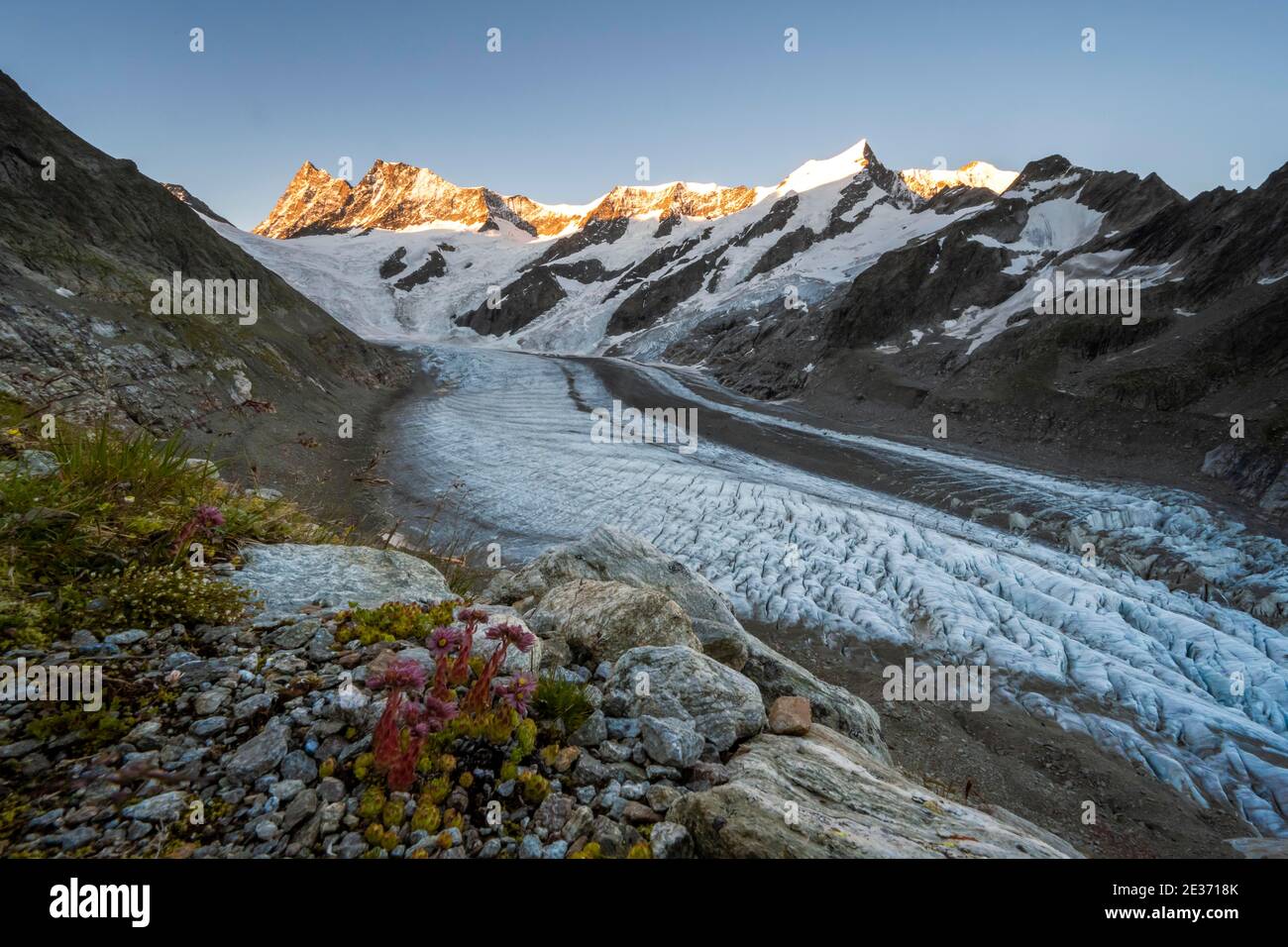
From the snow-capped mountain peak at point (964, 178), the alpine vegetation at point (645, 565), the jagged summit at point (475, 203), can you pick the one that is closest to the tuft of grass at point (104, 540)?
the alpine vegetation at point (645, 565)

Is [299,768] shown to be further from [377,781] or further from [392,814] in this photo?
[392,814]

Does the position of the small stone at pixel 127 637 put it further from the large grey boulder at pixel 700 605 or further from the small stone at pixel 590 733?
the large grey boulder at pixel 700 605

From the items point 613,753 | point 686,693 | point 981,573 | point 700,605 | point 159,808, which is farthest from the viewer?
point 981,573

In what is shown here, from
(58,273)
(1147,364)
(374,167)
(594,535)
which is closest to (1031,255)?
(1147,364)

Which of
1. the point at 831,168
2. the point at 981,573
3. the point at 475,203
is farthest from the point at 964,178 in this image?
the point at 981,573

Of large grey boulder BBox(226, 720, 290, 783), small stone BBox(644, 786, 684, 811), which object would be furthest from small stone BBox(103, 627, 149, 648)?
small stone BBox(644, 786, 684, 811)

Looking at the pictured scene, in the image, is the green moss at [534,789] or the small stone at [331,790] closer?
the small stone at [331,790]
